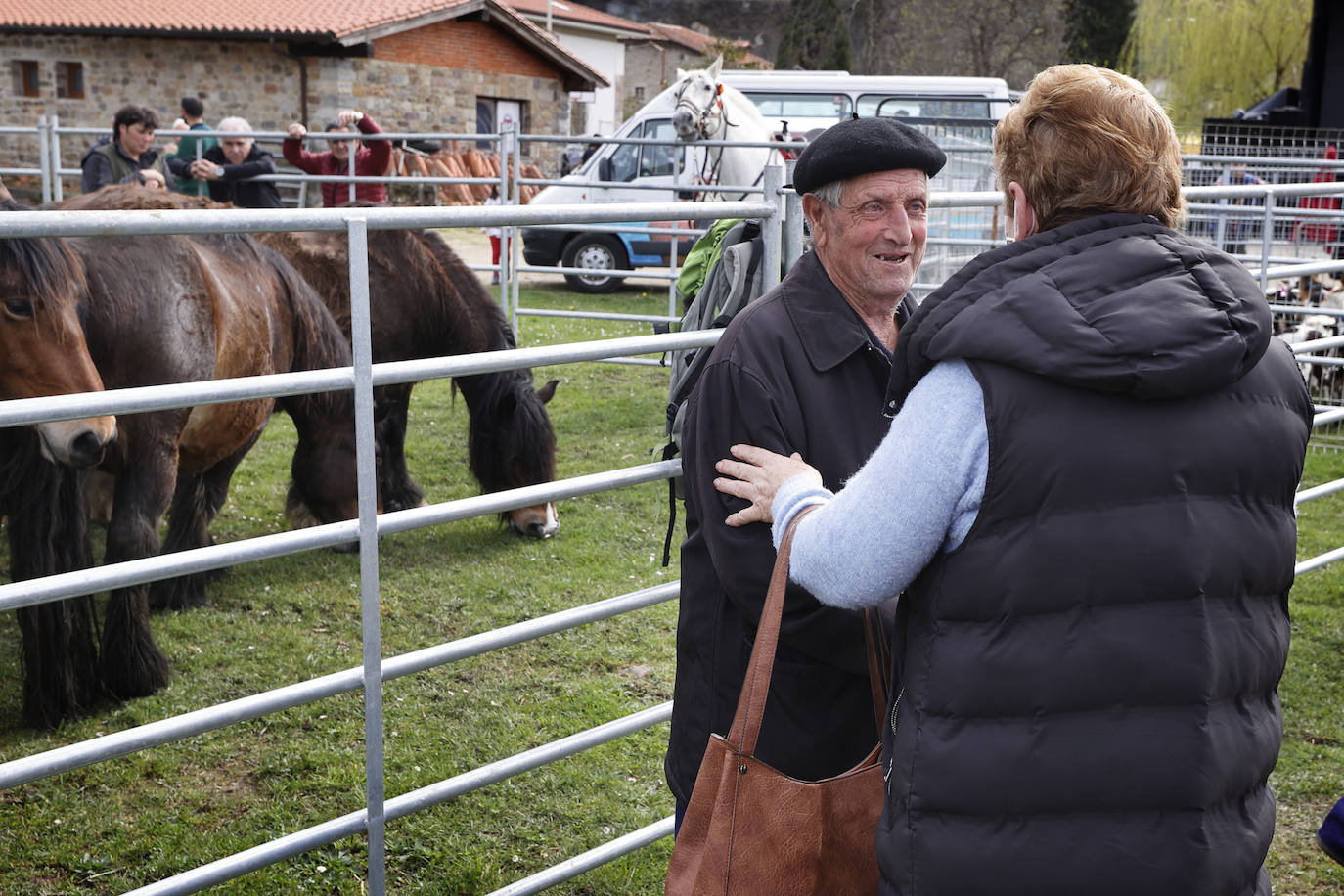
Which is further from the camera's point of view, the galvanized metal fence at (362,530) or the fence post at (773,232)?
the fence post at (773,232)

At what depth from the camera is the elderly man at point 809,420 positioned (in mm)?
2023

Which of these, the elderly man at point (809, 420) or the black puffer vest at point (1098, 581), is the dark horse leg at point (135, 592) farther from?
the black puffer vest at point (1098, 581)

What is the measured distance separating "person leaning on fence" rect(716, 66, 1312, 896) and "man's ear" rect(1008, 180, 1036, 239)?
0.06 metres

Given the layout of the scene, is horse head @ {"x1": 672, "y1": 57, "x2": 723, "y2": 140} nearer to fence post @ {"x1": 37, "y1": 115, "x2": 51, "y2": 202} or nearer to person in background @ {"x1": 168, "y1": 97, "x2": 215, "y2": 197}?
person in background @ {"x1": 168, "y1": 97, "x2": 215, "y2": 197}

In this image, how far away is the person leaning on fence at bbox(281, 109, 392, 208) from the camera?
10766 millimetres

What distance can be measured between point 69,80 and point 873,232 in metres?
31.5

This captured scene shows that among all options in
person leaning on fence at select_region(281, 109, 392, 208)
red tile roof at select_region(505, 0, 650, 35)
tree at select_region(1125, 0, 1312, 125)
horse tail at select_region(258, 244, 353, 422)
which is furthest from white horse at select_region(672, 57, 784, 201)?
red tile roof at select_region(505, 0, 650, 35)

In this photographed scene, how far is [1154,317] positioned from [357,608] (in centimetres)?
443

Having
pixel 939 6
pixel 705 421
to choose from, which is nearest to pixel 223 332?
pixel 705 421

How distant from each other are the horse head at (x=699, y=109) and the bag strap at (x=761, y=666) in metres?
10.2

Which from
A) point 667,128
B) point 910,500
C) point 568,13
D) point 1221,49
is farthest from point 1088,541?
point 568,13

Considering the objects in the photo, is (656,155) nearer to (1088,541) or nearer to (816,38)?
(1088,541)

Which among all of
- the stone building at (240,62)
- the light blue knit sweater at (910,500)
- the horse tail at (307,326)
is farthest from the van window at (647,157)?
the light blue knit sweater at (910,500)

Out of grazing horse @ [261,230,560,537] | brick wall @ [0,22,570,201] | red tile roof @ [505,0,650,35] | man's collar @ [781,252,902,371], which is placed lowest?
grazing horse @ [261,230,560,537]
